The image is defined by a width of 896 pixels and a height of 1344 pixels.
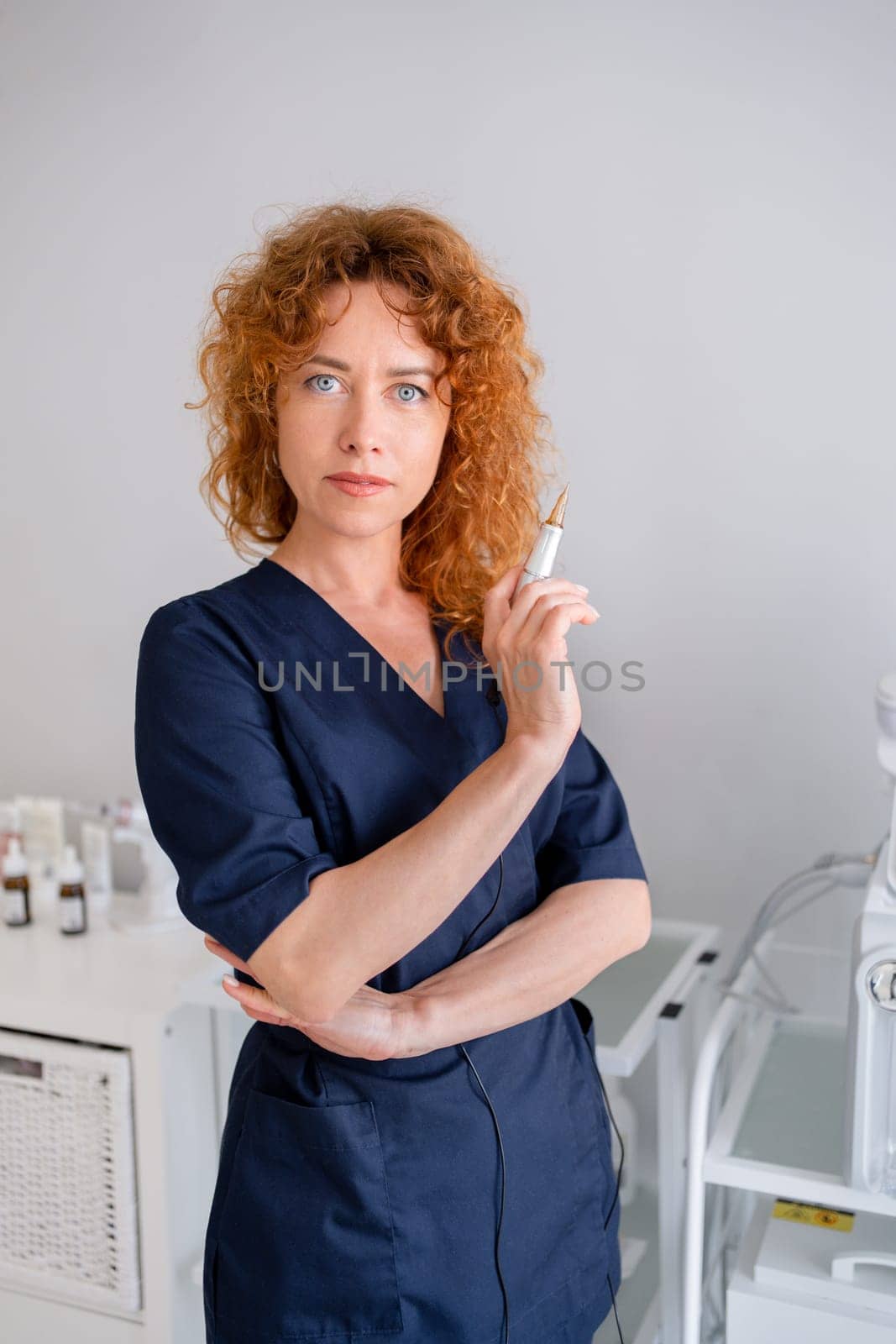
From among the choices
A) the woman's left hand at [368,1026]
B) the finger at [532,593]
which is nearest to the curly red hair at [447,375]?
the finger at [532,593]

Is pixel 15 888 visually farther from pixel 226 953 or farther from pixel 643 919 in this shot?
pixel 643 919

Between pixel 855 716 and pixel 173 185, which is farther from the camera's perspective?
pixel 173 185

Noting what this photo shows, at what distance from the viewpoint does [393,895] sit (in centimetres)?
86

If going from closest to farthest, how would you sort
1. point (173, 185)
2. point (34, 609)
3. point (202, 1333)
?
point (202, 1333) → point (173, 185) → point (34, 609)

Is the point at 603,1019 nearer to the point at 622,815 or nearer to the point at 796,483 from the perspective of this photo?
the point at 622,815

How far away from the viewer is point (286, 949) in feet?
2.86

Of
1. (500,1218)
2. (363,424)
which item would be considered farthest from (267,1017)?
(363,424)

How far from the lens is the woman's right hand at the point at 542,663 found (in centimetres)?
88

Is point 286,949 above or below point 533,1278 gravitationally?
above

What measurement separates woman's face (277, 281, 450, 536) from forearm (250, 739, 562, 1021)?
0.28 metres

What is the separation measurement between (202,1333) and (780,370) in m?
1.57

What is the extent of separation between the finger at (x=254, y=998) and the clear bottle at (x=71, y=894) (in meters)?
0.99

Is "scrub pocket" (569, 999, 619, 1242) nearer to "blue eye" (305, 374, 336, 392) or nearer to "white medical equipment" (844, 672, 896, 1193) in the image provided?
"white medical equipment" (844, 672, 896, 1193)

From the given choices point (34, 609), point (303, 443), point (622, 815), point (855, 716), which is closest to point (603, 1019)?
point (622, 815)
